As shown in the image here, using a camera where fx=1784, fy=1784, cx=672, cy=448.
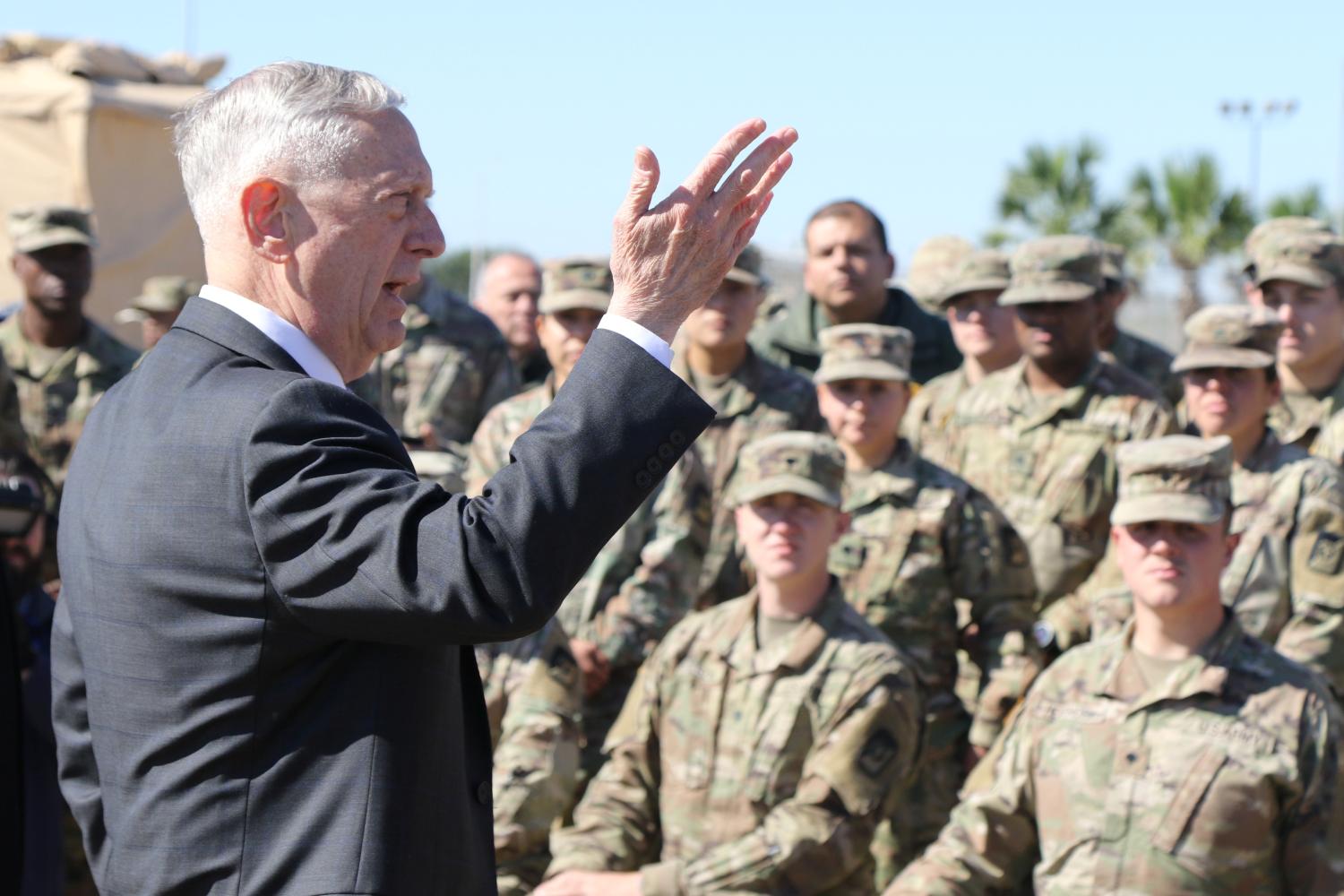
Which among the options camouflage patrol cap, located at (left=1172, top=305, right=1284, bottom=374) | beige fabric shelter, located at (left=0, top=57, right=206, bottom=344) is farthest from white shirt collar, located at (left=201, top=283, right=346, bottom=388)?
beige fabric shelter, located at (left=0, top=57, right=206, bottom=344)

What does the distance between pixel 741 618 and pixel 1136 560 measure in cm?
109

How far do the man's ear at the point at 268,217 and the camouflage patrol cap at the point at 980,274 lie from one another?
16.5 ft

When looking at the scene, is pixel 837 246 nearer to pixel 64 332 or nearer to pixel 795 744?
pixel 795 744

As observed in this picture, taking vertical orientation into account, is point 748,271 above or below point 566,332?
above

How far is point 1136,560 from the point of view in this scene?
4.26m

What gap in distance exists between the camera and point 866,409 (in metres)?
5.70

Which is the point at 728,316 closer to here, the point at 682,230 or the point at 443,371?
the point at 443,371

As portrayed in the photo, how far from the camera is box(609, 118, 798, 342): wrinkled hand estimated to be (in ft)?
6.66

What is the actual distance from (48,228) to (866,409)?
3780 millimetres

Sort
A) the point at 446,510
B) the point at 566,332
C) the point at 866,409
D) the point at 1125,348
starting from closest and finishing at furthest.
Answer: the point at 446,510 → the point at 866,409 → the point at 566,332 → the point at 1125,348

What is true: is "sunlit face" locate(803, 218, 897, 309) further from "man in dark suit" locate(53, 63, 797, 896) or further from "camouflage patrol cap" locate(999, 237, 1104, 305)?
"man in dark suit" locate(53, 63, 797, 896)

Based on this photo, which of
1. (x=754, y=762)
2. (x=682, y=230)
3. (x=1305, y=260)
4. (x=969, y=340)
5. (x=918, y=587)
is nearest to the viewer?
(x=682, y=230)

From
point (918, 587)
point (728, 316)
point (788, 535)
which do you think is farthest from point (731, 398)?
point (788, 535)

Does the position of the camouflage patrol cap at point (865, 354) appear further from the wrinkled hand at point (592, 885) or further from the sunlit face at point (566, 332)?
the wrinkled hand at point (592, 885)
